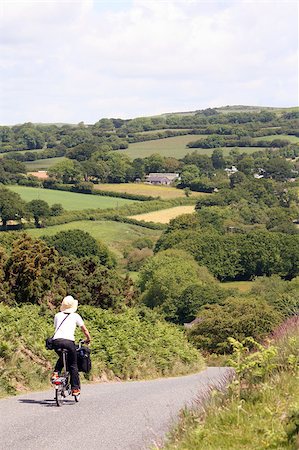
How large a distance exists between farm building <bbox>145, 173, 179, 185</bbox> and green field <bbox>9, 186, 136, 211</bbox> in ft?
96.7

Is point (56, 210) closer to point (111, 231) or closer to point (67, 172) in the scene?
point (111, 231)

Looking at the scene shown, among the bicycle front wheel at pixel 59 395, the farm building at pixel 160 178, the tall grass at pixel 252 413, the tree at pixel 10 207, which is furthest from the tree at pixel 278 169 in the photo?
the tall grass at pixel 252 413

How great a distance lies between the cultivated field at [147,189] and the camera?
13834 centimetres

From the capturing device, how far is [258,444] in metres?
6.90

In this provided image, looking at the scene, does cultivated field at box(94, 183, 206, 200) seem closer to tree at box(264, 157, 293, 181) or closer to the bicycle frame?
tree at box(264, 157, 293, 181)

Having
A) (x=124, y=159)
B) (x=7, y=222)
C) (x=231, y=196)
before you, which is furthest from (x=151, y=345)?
(x=124, y=159)

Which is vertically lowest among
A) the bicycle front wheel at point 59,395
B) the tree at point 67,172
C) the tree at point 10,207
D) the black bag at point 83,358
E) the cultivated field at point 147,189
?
the cultivated field at point 147,189

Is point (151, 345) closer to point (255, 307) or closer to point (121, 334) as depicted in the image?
point (121, 334)

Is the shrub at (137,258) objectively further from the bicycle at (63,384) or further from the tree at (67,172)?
the bicycle at (63,384)

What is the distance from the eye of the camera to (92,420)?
9.80 m

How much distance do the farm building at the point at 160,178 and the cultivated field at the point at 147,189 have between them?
8.44m

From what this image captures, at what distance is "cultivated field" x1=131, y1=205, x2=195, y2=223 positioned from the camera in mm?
118688

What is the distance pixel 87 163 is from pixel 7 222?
4337 cm

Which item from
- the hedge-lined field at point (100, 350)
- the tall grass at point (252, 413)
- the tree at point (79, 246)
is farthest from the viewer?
the tree at point (79, 246)
